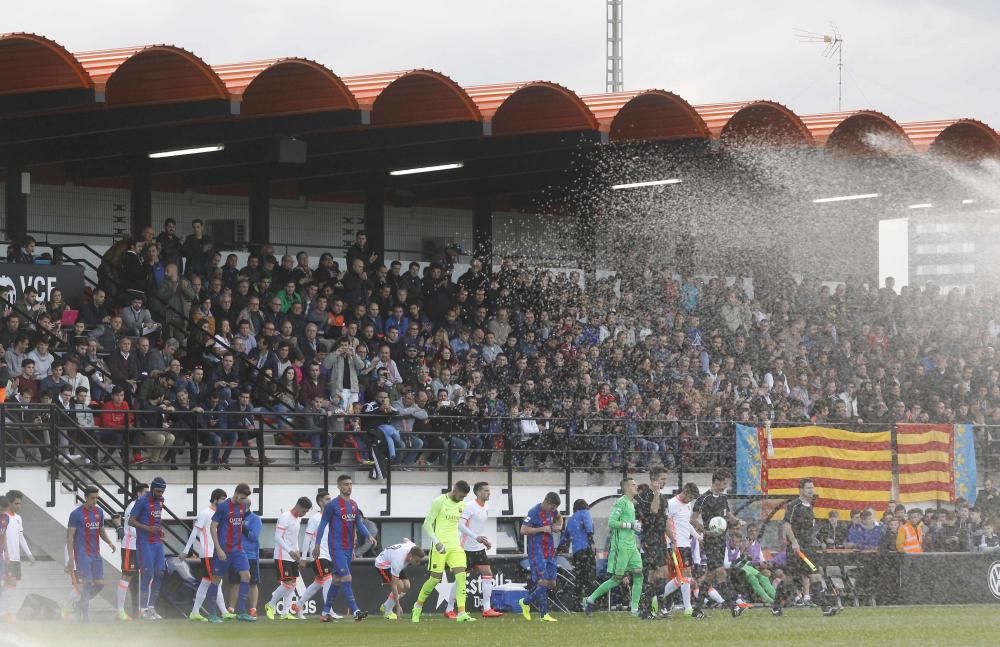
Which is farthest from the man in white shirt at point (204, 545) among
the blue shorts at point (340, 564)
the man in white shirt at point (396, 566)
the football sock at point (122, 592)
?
the man in white shirt at point (396, 566)

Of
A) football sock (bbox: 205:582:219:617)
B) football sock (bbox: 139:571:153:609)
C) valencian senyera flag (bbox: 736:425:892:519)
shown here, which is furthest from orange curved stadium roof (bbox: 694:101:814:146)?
football sock (bbox: 139:571:153:609)

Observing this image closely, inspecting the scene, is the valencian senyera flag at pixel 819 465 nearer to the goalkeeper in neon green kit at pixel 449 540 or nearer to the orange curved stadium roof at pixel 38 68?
the goalkeeper in neon green kit at pixel 449 540

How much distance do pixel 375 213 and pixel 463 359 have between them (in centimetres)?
716

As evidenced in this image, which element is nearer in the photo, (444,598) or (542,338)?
(444,598)

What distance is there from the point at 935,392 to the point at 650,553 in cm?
1402

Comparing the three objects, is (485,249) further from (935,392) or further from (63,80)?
(63,80)

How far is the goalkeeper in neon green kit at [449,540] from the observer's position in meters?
21.1

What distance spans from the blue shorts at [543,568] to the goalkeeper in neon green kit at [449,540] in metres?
0.89

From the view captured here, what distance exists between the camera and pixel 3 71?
25.4 meters

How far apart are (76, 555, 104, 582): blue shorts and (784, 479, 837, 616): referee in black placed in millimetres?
8174

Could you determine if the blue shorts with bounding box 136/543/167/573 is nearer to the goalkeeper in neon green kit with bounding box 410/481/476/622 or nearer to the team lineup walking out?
the team lineup walking out

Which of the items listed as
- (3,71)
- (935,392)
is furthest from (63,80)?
(935,392)

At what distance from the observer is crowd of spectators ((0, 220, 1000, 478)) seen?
24297 mm

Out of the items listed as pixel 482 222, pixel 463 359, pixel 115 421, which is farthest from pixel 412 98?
pixel 482 222
